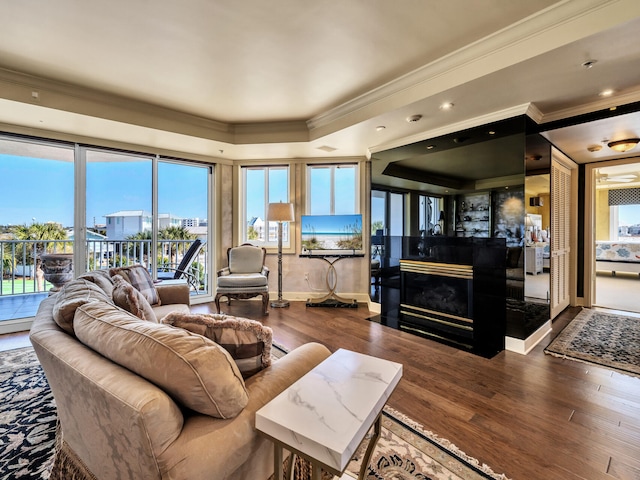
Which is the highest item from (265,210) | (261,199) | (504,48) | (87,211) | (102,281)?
(504,48)

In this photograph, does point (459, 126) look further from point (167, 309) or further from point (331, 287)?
point (167, 309)

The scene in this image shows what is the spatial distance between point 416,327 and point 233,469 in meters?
3.05

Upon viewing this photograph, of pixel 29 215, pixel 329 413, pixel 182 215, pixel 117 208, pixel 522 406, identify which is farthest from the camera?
pixel 182 215

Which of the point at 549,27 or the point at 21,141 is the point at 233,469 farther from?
the point at 21,141

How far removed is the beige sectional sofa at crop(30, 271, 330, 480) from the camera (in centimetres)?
77

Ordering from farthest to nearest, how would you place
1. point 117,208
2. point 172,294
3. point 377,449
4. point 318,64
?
point 117,208, point 172,294, point 318,64, point 377,449

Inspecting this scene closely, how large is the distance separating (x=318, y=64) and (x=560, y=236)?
3.83 m

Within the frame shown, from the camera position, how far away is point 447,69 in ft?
7.97

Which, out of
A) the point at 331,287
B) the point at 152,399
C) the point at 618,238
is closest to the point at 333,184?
the point at 331,287

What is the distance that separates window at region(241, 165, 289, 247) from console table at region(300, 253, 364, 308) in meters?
0.85

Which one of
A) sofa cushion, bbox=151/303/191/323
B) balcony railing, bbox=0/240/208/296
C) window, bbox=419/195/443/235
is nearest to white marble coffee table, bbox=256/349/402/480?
sofa cushion, bbox=151/303/191/323

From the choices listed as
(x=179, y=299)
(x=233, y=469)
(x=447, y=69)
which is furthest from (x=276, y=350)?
(x=447, y=69)

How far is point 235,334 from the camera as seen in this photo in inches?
44.7

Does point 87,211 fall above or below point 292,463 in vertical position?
above
